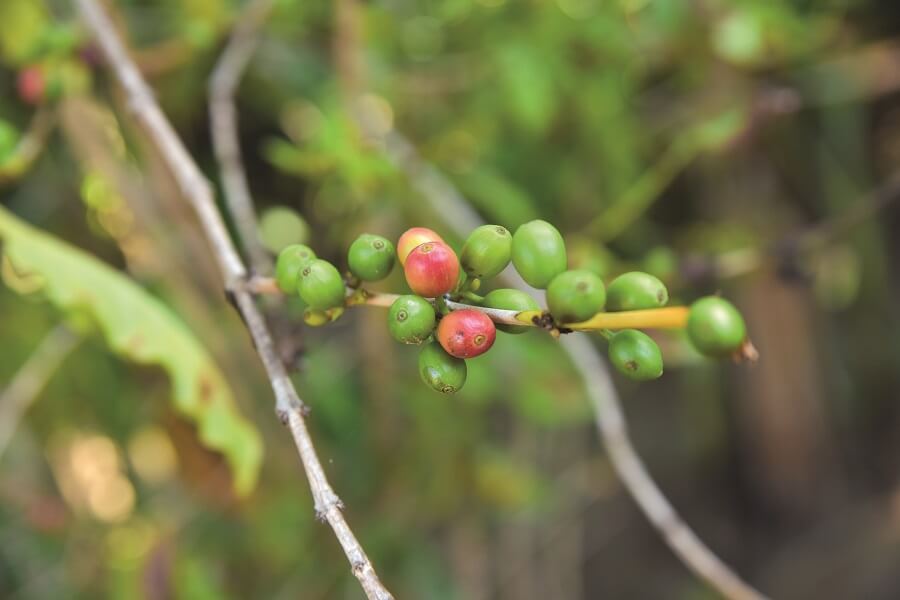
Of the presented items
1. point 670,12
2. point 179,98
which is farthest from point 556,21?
point 179,98

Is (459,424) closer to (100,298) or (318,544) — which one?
(318,544)

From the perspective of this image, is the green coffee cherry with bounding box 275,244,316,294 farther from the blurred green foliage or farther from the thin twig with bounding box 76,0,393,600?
the blurred green foliage

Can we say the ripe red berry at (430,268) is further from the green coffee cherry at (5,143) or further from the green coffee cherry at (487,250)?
the green coffee cherry at (5,143)

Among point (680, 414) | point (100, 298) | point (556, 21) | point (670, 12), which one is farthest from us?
point (680, 414)

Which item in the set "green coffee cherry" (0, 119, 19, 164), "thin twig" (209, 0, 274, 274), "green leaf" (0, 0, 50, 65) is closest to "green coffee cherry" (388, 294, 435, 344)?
"thin twig" (209, 0, 274, 274)

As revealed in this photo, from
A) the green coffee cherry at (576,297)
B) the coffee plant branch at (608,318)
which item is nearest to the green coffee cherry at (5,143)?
the coffee plant branch at (608,318)

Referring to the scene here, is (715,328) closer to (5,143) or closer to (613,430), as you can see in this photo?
(613,430)

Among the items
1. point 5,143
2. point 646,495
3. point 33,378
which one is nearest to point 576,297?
A: point 646,495
